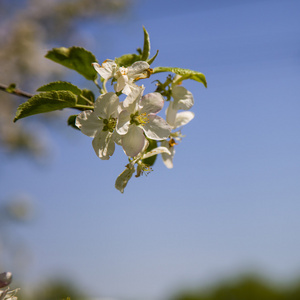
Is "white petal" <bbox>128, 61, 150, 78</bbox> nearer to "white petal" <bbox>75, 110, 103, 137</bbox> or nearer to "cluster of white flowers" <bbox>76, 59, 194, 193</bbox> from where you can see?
"cluster of white flowers" <bbox>76, 59, 194, 193</bbox>

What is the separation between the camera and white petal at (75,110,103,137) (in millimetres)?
1019

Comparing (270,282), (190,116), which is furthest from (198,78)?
(270,282)

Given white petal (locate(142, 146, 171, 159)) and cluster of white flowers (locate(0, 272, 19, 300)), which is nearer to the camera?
cluster of white flowers (locate(0, 272, 19, 300))

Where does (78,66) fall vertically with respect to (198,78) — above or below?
above

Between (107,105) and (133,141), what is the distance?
0.34 ft

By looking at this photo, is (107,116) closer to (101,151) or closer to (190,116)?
(101,151)

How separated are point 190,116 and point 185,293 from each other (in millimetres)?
19938

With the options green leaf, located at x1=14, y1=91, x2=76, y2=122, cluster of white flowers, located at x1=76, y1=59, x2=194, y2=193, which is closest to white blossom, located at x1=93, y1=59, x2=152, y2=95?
cluster of white flowers, located at x1=76, y1=59, x2=194, y2=193

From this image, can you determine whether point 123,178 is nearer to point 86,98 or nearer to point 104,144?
point 104,144

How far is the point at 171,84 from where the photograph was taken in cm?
124

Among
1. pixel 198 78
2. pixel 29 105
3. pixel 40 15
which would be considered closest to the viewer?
pixel 29 105

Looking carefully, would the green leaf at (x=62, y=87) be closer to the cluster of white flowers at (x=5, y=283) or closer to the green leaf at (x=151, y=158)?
the green leaf at (x=151, y=158)

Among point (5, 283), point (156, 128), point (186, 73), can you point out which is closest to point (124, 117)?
point (156, 128)

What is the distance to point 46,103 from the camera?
1.02m
